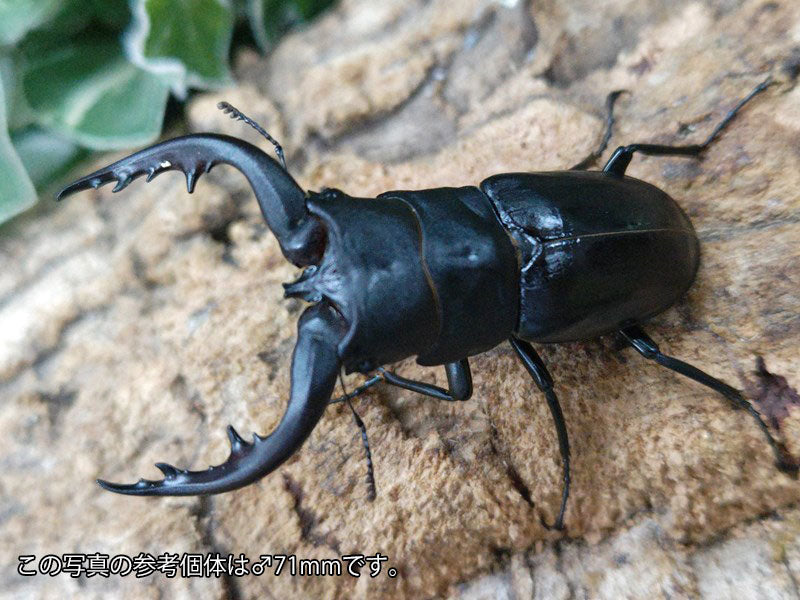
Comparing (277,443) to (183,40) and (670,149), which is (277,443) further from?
(183,40)

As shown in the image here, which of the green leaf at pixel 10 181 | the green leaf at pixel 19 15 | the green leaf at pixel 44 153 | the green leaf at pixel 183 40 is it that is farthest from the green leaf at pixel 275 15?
the green leaf at pixel 10 181

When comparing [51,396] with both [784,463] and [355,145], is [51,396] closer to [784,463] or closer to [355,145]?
[355,145]

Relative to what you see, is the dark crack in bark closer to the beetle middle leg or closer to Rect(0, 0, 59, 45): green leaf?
the beetle middle leg

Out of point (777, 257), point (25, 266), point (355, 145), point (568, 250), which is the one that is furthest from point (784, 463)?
point (25, 266)

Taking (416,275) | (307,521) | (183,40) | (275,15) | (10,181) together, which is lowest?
(307,521)

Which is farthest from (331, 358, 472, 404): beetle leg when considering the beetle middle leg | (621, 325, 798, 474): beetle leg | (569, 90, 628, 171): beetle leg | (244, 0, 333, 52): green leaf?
(244, 0, 333, 52): green leaf

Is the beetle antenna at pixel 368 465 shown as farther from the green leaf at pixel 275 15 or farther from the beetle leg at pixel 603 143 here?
the green leaf at pixel 275 15

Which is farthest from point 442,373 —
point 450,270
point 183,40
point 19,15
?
point 19,15
